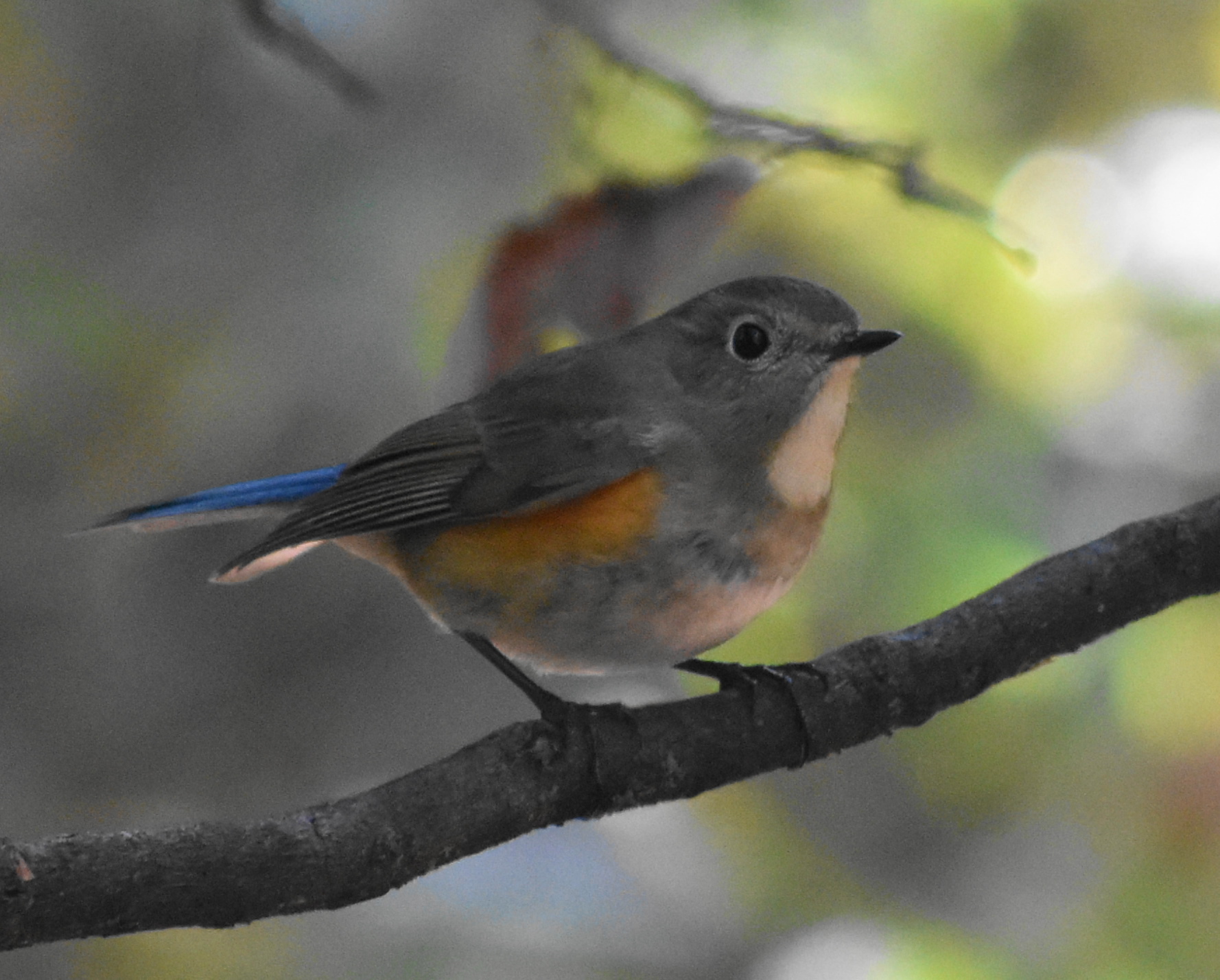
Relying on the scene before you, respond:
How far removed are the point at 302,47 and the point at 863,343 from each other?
3.21 ft

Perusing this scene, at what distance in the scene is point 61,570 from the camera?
2.36 meters

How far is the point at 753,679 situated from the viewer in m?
1.94

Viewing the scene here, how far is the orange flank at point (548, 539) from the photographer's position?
182 centimetres

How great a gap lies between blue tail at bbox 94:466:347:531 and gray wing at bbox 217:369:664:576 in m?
0.06

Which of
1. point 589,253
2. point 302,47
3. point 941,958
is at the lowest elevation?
point 941,958

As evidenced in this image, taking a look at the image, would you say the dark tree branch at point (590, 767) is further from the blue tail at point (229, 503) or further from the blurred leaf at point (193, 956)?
the blurred leaf at point (193, 956)

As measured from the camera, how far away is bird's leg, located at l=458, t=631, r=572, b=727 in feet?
5.76

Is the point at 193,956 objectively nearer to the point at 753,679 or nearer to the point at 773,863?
the point at 773,863

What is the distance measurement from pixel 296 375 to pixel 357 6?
0.64 meters

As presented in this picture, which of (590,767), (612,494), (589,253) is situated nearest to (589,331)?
(589,253)

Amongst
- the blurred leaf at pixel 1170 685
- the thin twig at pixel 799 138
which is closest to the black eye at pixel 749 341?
the thin twig at pixel 799 138

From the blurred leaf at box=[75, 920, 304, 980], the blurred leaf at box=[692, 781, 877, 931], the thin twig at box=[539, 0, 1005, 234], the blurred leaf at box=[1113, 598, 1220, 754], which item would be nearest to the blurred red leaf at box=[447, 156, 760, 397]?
the thin twig at box=[539, 0, 1005, 234]

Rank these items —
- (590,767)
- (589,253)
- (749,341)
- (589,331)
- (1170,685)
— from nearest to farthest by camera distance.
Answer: (590,767) < (749,341) < (589,253) < (589,331) < (1170,685)

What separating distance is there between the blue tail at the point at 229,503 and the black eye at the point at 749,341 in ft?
2.20
